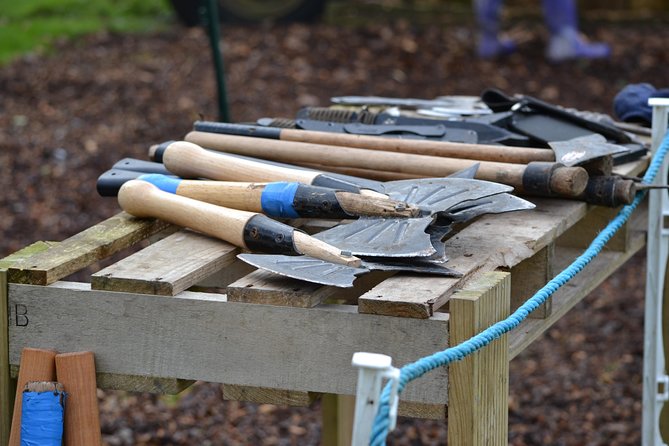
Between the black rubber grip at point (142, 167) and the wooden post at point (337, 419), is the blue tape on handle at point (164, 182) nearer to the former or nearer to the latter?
the black rubber grip at point (142, 167)

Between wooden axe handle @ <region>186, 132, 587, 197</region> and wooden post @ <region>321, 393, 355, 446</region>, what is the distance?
955 millimetres

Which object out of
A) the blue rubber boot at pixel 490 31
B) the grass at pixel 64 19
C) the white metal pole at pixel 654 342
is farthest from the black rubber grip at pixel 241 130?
the grass at pixel 64 19

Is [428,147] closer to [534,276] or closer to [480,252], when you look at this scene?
[534,276]

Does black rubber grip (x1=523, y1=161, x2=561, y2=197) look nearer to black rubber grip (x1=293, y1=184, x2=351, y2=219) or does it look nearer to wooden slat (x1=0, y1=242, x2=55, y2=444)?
black rubber grip (x1=293, y1=184, x2=351, y2=219)

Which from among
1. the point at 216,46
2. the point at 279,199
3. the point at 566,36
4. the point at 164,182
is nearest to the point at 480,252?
the point at 279,199

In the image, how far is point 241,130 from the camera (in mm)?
3162

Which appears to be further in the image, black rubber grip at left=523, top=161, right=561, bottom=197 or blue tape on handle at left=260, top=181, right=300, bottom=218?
black rubber grip at left=523, top=161, right=561, bottom=197

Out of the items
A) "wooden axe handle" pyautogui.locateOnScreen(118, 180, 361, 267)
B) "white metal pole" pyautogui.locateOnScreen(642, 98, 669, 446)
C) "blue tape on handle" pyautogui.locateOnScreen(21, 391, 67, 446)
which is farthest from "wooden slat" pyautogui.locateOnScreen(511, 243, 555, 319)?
"blue tape on handle" pyautogui.locateOnScreen(21, 391, 67, 446)

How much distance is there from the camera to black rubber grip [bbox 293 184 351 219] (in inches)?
97.0

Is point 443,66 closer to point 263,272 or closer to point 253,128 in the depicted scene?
point 253,128

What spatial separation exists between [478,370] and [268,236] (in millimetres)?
547

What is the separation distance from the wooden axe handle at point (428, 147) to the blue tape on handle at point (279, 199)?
0.54 metres

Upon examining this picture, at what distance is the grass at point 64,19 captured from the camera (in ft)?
30.6

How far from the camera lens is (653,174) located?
2.92 metres
